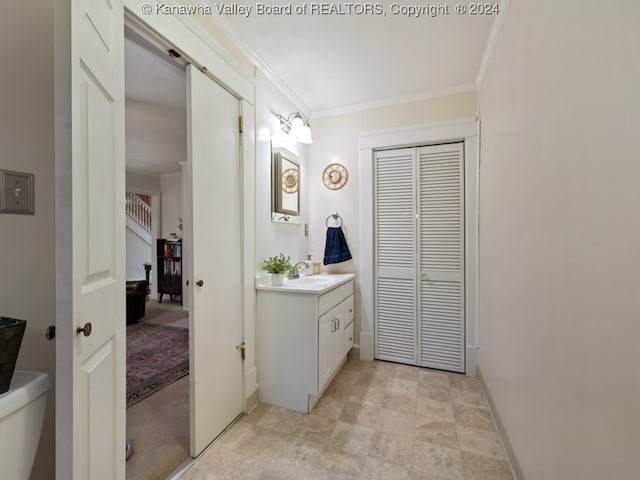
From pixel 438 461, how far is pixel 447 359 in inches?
46.7

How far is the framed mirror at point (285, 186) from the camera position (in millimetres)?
2391

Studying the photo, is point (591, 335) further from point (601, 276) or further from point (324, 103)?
point (324, 103)

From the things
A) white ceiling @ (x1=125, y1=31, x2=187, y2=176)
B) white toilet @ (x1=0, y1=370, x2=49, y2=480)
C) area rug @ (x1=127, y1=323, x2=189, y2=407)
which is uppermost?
white ceiling @ (x1=125, y1=31, x2=187, y2=176)

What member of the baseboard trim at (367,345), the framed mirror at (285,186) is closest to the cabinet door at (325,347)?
the baseboard trim at (367,345)

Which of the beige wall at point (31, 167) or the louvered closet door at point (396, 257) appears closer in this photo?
the beige wall at point (31, 167)

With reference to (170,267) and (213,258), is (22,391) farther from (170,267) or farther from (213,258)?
(170,267)

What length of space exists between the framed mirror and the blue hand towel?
1.26 ft

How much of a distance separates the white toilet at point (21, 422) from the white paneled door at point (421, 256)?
245cm

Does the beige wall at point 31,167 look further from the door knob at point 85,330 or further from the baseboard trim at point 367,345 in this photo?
the baseboard trim at point 367,345

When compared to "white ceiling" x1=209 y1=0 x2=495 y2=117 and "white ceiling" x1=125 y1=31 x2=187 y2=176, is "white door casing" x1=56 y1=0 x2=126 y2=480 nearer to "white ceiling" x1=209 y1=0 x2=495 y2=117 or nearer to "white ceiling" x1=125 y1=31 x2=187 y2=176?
"white ceiling" x1=125 y1=31 x2=187 y2=176

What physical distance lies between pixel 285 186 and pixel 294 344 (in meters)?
1.33

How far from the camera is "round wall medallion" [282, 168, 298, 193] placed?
2.49m

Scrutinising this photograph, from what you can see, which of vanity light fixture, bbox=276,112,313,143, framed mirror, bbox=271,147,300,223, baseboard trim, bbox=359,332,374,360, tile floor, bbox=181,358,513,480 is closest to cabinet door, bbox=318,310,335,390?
tile floor, bbox=181,358,513,480

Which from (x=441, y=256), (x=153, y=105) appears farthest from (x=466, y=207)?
(x=153, y=105)
